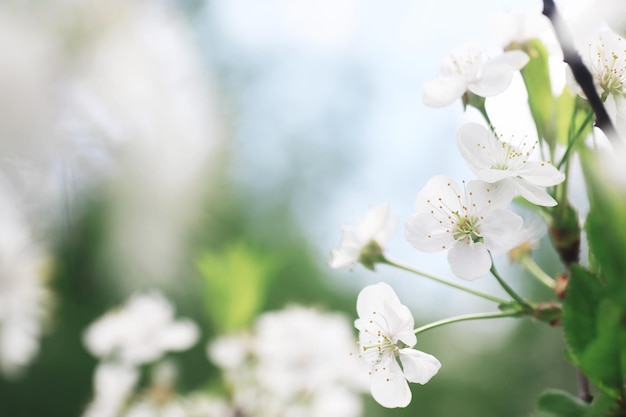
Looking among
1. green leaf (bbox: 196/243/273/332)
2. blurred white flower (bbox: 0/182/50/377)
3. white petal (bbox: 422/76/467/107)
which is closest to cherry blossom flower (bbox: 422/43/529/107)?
white petal (bbox: 422/76/467/107)

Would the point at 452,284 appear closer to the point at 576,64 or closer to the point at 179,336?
the point at 576,64

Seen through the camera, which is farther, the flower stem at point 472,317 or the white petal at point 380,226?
the white petal at point 380,226

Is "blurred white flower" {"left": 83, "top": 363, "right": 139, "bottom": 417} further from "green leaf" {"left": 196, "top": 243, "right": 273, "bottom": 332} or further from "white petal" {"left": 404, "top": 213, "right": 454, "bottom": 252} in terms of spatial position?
"white petal" {"left": 404, "top": 213, "right": 454, "bottom": 252}

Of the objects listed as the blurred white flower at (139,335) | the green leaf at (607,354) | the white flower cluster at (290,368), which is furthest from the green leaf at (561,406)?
the blurred white flower at (139,335)

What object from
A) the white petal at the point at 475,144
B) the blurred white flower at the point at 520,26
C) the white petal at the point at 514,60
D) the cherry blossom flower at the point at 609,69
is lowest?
the white petal at the point at 475,144

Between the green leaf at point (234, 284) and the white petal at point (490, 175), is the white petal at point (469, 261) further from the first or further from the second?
the green leaf at point (234, 284)

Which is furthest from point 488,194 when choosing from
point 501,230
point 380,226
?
point 380,226

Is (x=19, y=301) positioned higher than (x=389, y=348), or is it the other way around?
(x=389, y=348)
